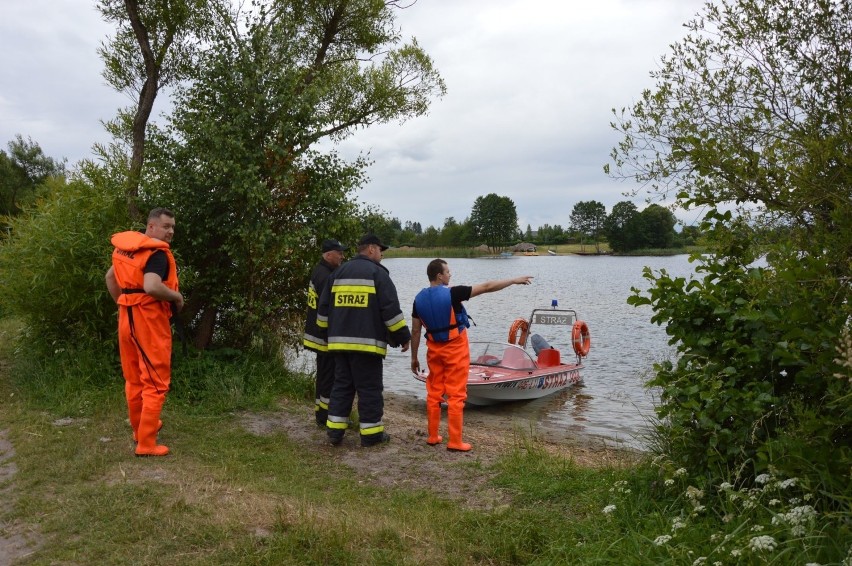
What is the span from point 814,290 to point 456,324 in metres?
4.08

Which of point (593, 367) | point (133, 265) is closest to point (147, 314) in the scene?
point (133, 265)

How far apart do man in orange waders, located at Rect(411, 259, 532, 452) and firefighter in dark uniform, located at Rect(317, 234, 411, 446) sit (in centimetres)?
34

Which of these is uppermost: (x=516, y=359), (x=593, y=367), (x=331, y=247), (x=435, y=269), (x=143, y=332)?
(x=331, y=247)

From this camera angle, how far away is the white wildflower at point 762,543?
3.14 meters

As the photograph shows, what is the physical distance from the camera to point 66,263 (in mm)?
8727

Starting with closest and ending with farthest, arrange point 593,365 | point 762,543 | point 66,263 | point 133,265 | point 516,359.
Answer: point 762,543
point 133,265
point 66,263
point 516,359
point 593,365

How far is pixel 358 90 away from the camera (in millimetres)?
13938

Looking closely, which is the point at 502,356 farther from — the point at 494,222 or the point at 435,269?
the point at 494,222

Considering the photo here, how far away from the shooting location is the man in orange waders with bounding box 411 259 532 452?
284 inches

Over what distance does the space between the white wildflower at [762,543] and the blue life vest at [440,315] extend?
14.2ft

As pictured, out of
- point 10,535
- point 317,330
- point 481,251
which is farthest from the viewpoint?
point 481,251

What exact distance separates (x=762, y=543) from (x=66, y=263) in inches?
334

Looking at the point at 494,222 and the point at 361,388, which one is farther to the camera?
the point at 494,222

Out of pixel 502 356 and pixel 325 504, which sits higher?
pixel 325 504
